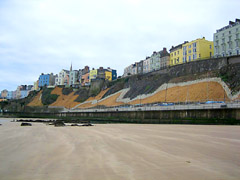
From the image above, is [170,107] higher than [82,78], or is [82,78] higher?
[82,78]

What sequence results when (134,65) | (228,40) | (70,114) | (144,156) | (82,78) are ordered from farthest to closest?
(82,78) → (134,65) → (70,114) → (228,40) → (144,156)

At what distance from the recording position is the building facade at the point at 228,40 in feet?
205

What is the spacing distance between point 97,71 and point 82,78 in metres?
19.0

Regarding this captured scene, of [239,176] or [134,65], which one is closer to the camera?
[239,176]

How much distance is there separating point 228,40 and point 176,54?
22476 mm

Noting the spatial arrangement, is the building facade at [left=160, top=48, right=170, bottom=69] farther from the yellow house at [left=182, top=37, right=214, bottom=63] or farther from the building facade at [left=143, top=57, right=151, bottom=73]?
the yellow house at [left=182, top=37, right=214, bottom=63]

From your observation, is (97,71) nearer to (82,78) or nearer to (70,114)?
(82,78)

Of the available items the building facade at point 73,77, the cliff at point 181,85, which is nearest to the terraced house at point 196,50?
the cliff at point 181,85

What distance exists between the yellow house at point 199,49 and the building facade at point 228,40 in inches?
142

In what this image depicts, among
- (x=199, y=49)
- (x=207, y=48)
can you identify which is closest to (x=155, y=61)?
(x=199, y=49)

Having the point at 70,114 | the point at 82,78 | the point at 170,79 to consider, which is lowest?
the point at 70,114

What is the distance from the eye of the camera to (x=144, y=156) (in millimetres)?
6781

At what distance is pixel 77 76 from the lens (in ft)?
468

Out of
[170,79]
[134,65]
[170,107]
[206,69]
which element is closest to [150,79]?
[170,79]
